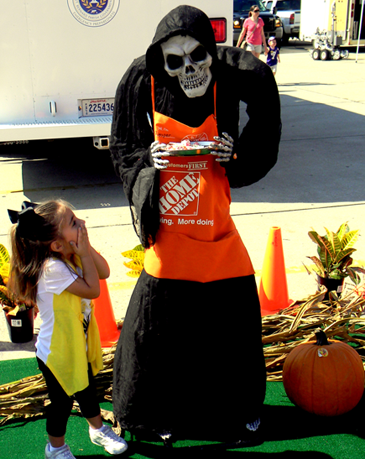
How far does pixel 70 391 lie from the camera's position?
249cm

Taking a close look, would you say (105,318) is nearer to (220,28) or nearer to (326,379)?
(326,379)

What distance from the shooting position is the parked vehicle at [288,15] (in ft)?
85.7

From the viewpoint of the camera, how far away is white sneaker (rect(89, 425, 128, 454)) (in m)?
2.71

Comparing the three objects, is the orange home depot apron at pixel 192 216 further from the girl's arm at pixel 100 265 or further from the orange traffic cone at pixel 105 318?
the orange traffic cone at pixel 105 318

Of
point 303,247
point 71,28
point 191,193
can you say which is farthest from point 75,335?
point 71,28

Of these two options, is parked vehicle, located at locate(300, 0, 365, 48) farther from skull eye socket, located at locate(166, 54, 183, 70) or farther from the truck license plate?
skull eye socket, located at locate(166, 54, 183, 70)

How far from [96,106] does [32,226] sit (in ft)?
14.0

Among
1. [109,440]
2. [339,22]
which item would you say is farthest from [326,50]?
[109,440]

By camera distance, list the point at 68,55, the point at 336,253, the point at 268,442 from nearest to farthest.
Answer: the point at 268,442
the point at 336,253
the point at 68,55

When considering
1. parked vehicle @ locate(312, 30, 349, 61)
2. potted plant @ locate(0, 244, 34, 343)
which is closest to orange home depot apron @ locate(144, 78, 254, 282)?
potted plant @ locate(0, 244, 34, 343)

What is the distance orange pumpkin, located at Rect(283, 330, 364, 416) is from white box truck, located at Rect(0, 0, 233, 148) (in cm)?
404

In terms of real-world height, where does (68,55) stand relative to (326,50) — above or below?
above

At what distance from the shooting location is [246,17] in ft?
68.2

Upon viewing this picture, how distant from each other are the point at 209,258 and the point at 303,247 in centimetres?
283
